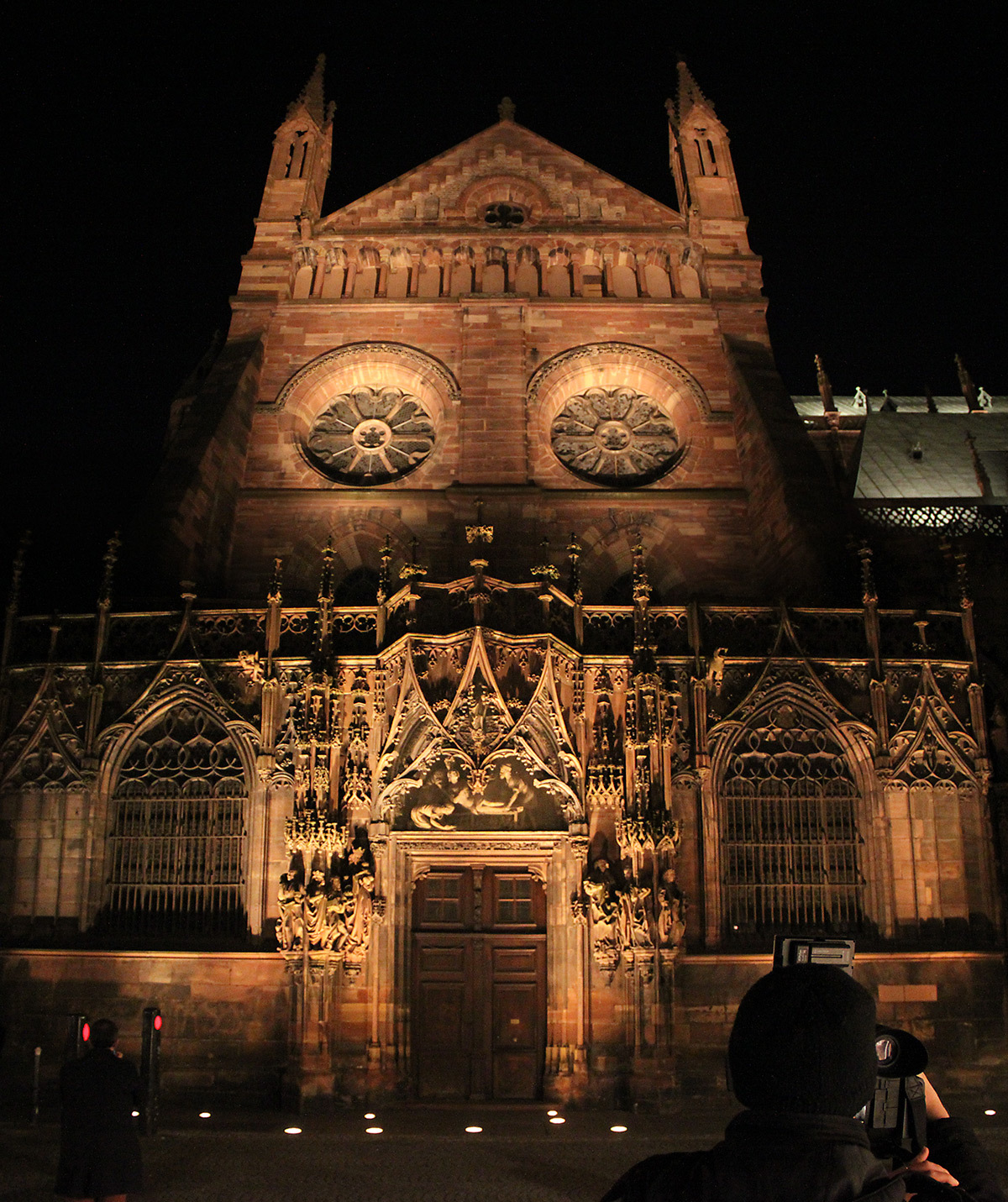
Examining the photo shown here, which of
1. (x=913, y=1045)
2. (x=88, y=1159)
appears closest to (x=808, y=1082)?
(x=913, y=1045)

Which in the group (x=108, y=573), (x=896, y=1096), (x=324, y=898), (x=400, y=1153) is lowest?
(x=400, y=1153)

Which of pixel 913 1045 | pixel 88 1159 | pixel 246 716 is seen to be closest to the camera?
pixel 913 1045

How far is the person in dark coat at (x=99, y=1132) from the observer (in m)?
7.85

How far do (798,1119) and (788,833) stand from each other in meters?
13.2

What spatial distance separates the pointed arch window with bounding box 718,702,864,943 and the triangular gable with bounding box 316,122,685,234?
1291 cm

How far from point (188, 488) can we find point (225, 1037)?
8.51m

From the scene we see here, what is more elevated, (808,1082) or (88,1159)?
(808,1082)

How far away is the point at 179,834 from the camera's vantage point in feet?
49.5

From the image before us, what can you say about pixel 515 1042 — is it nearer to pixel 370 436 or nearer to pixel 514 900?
pixel 514 900

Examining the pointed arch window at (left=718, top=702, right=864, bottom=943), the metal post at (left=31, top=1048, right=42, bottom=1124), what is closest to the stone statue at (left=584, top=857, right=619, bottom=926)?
the pointed arch window at (left=718, top=702, right=864, bottom=943)

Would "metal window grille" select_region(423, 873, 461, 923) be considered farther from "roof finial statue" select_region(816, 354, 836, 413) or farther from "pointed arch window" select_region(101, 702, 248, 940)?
"roof finial statue" select_region(816, 354, 836, 413)

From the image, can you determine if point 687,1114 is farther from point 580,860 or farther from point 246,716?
point 246,716

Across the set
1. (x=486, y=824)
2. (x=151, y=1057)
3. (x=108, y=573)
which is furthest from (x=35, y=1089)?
(x=108, y=573)

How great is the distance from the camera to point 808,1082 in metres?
2.38
